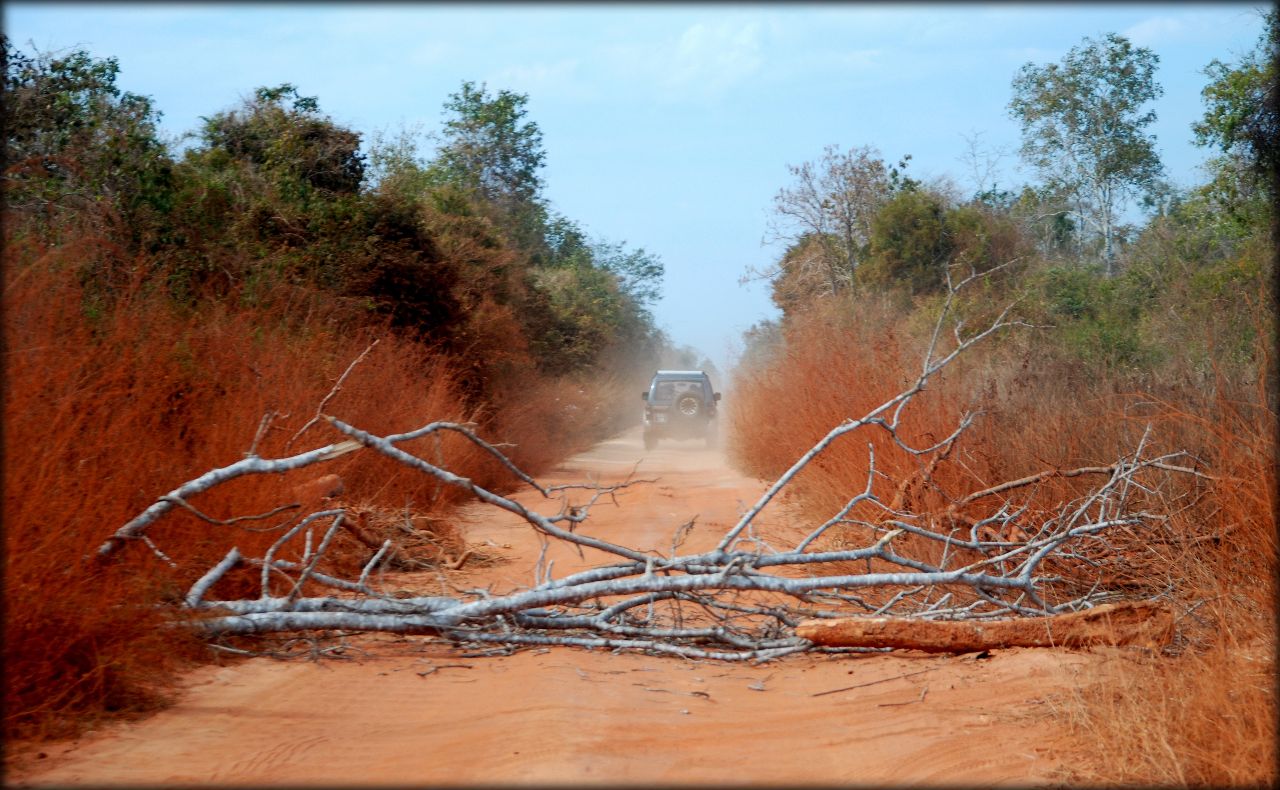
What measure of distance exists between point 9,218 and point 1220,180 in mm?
14722

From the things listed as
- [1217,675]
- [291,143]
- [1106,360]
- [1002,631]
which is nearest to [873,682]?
[1002,631]

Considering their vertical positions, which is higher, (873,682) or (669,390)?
(669,390)

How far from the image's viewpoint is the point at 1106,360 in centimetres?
1395

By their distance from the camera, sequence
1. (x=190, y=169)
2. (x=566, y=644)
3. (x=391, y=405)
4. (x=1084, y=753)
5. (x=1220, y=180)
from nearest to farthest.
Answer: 1. (x=1084, y=753)
2. (x=566, y=644)
3. (x=391, y=405)
4. (x=190, y=169)
5. (x=1220, y=180)

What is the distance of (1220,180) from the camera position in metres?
15.2

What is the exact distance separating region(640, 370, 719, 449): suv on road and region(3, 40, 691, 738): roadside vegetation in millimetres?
1967

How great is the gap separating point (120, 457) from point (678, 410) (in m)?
20.3

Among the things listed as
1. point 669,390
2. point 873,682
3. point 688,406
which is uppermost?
point 669,390

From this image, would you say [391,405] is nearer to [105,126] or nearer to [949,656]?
[105,126]

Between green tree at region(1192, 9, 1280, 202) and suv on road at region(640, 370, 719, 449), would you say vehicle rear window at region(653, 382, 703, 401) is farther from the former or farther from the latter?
green tree at region(1192, 9, 1280, 202)

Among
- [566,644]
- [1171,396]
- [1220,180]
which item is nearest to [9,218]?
[566,644]

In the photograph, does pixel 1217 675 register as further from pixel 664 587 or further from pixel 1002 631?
pixel 664 587

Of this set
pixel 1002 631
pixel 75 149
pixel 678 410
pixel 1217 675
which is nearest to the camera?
pixel 1217 675

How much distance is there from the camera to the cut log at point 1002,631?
5793mm
